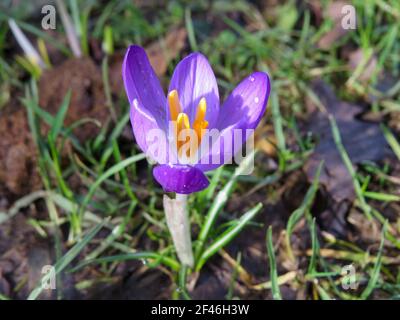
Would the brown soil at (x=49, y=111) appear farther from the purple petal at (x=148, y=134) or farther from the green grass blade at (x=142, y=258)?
the purple petal at (x=148, y=134)

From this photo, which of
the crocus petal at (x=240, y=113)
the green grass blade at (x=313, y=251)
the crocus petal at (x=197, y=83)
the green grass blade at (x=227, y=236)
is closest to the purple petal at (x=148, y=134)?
the crocus petal at (x=240, y=113)

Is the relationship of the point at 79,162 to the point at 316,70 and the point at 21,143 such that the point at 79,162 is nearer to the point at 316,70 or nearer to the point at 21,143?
the point at 21,143

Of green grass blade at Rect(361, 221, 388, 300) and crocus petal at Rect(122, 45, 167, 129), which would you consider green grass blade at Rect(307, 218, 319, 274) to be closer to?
green grass blade at Rect(361, 221, 388, 300)

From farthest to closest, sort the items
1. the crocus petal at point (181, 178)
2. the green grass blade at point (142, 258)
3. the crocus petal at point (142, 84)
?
the green grass blade at point (142, 258) < the crocus petal at point (142, 84) < the crocus petal at point (181, 178)

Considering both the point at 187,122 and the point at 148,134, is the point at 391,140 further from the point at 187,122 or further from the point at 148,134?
the point at 148,134

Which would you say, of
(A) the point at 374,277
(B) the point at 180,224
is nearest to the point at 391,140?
(A) the point at 374,277
